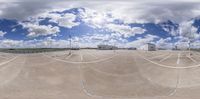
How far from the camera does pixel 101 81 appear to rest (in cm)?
9538

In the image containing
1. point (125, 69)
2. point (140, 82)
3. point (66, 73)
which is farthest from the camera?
point (125, 69)

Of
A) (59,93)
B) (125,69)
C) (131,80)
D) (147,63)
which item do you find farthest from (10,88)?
(147,63)

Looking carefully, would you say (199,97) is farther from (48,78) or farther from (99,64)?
(99,64)

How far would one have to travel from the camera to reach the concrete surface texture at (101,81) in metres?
82.0

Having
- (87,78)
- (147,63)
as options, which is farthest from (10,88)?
(147,63)

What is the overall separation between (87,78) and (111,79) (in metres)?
5.78

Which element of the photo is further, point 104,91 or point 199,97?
point 104,91

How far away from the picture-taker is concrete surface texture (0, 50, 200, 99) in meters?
82.0

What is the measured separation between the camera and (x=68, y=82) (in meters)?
94.6

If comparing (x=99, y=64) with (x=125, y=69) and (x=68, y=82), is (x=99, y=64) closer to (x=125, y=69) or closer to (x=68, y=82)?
(x=125, y=69)

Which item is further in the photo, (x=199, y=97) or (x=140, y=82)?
(x=140, y=82)

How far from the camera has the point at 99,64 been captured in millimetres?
124312

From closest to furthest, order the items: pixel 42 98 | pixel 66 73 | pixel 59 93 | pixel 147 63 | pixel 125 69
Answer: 1. pixel 42 98
2. pixel 59 93
3. pixel 66 73
4. pixel 125 69
5. pixel 147 63

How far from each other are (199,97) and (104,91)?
1936 cm
